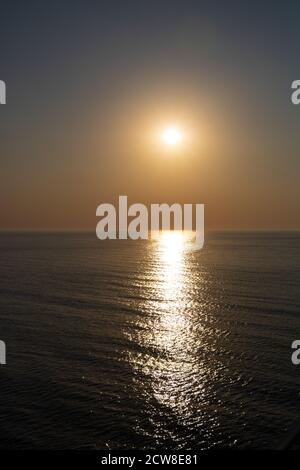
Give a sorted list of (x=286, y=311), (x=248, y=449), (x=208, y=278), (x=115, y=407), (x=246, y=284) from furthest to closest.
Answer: (x=208, y=278), (x=246, y=284), (x=286, y=311), (x=115, y=407), (x=248, y=449)

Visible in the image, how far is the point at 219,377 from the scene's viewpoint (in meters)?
29.7

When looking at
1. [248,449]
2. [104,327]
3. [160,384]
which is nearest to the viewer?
[248,449]

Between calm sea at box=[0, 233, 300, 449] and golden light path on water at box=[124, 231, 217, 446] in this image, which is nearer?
calm sea at box=[0, 233, 300, 449]

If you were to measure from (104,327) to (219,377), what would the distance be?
56.0ft

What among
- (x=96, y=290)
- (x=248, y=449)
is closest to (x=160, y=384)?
(x=248, y=449)

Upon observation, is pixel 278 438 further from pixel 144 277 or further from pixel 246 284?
pixel 144 277

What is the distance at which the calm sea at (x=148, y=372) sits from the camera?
22391mm

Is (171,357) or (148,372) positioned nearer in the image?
(148,372)

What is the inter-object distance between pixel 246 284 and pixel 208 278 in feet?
44.7

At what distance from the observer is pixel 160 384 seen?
93.5 ft

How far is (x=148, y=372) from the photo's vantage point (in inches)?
1213

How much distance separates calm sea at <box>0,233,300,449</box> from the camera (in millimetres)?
22391

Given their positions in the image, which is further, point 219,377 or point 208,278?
point 208,278
